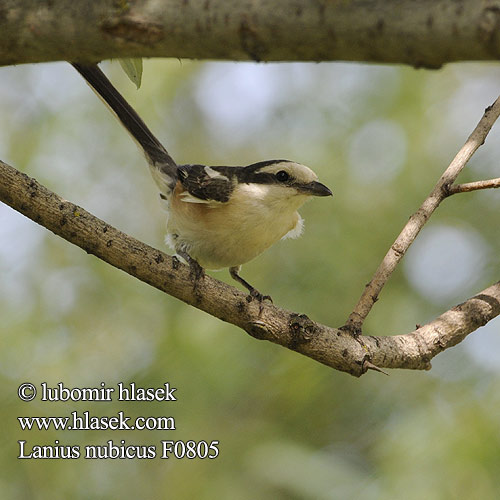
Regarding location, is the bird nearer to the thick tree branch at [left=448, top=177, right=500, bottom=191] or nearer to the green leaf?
the thick tree branch at [left=448, top=177, right=500, bottom=191]

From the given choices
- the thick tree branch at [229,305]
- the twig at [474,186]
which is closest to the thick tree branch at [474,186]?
the twig at [474,186]

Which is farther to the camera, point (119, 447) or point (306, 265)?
point (306, 265)

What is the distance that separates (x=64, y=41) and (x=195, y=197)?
258 centimetres

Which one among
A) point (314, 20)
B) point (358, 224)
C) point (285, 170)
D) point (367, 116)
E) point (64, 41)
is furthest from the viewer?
point (367, 116)

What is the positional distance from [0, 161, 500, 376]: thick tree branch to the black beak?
124cm

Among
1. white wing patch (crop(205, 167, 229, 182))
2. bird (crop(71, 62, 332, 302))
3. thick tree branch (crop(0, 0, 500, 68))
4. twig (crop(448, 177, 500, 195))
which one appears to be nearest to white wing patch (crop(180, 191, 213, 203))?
bird (crop(71, 62, 332, 302))

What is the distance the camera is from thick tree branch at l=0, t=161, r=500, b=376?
271 cm

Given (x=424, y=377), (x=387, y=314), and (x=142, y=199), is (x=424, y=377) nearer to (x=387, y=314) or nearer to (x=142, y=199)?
(x=387, y=314)

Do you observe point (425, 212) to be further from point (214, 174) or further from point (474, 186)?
point (214, 174)

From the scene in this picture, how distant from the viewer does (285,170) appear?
158 inches

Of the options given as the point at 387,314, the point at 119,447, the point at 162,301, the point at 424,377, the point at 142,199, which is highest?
the point at 142,199

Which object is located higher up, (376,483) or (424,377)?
(424,377)

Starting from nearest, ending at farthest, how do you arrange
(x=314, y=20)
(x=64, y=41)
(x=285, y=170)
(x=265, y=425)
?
(x=314, y=20)
(x=64, y=41)
(x=285, y=170)
(x=265, y=425)

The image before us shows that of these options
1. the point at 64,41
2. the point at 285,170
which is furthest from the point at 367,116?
the point at 64,41
